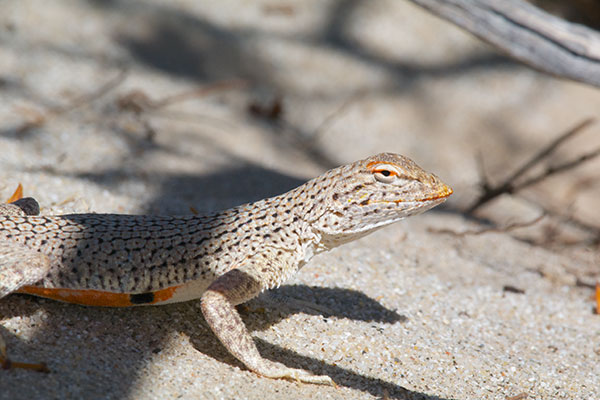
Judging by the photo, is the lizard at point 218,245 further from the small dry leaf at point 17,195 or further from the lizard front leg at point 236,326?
the small dry leaf at point 17,195

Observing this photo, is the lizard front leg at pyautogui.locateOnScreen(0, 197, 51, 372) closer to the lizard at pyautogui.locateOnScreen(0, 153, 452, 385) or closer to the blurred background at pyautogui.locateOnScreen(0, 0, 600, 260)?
the lizard at pyautogui.locateOnScreen(0, 153, 452, 385)

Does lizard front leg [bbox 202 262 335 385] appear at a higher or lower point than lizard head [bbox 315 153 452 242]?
lower

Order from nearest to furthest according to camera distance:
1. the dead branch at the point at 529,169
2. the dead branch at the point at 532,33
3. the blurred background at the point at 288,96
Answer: the dead branch at the point at 532,33
the dead branch at the point at 529,169
the blurred background at the point at 288,96

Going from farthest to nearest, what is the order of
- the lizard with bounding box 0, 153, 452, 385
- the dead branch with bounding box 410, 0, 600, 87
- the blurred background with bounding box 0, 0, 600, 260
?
1. the blurred background with bounding box 0, 0, 600, 260
2. the dead branch with bounding box 410, 0, 600, 87
3. the lizard with bounding box 0, 153, 452, 385

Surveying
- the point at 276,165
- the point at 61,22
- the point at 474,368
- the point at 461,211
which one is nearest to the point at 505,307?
the point at 474,368

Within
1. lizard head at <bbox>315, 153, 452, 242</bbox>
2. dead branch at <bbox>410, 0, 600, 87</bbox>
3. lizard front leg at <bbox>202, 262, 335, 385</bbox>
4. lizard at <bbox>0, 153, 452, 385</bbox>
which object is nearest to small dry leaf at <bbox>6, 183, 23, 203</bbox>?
lizard at <bbox>0, 153, 452, 385</bbox>

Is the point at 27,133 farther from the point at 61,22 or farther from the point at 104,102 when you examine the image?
the point at 61,22

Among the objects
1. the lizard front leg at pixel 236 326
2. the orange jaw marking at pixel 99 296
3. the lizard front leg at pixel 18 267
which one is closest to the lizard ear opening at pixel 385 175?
the lizard front leg at pixel 236 326

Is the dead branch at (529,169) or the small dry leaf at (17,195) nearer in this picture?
the small dry leaf at (17,195)
